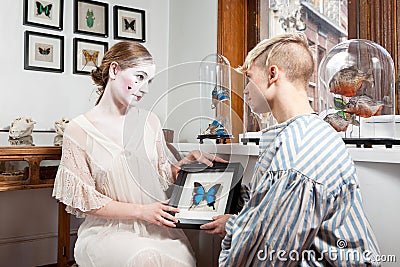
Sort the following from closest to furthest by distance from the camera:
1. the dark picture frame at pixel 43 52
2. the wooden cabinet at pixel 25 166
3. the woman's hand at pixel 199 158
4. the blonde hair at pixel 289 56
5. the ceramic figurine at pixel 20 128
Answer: the blonde hair at pixel 289 56 < the woman's hand at pixel 199 158 < the wooden cabinet at pixel 25 166 < the ceramic figurine at pixel 20 128 < the dark picture frame at pixel 43 52

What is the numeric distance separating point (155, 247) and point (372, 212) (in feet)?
2.51

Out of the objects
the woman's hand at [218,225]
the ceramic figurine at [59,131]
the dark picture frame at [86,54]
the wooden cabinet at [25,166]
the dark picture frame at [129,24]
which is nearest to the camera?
the woman's hand at [218,225]

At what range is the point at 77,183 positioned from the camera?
1.78 m

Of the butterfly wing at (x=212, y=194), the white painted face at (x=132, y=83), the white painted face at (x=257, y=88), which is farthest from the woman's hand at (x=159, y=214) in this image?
the white painted face at (x=257, y=88)

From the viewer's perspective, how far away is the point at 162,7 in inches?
139

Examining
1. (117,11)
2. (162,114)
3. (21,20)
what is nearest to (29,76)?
(21,20)

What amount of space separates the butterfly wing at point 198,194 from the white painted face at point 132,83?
0.38 m

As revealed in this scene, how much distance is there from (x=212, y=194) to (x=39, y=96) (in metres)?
1.81

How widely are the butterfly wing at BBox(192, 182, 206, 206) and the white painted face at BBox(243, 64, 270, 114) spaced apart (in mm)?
369

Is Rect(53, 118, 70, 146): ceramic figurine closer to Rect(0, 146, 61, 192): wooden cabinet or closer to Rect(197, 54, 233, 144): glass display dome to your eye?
Rect(0, 146, 61, 192): wooden cabinet

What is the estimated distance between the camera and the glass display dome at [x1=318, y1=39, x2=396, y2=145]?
5.32 feet

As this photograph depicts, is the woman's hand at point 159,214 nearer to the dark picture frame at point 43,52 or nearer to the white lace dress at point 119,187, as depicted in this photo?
the white lace dress at point 119,187

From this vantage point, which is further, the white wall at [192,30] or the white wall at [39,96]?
the white wall at [192,30]

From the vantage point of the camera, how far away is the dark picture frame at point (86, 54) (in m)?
3.10
